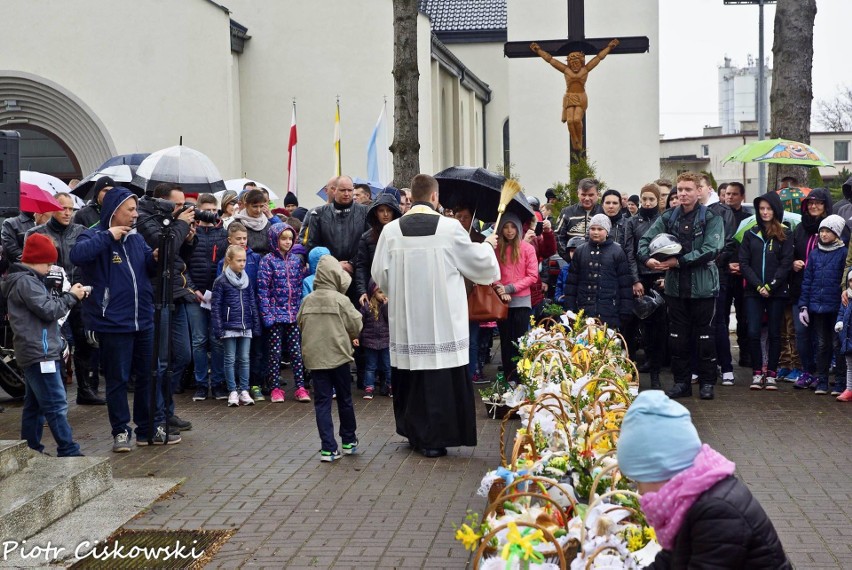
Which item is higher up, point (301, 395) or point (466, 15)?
point (466, 15)

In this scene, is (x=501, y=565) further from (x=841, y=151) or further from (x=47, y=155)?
(x=841, y=151)

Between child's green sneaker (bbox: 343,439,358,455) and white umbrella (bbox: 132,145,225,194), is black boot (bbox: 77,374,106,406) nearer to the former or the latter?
white umbrella (bbox: 132,145,225,194)

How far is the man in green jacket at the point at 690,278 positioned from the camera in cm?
1101

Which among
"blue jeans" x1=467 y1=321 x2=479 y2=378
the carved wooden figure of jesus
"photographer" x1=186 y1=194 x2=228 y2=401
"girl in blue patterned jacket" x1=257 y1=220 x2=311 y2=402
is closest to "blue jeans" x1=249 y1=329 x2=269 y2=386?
"girl in blue patterned jacket" x1=257 y1=220 x2=311 y2=402

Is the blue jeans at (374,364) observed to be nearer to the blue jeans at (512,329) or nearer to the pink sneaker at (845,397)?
the blue jeans at (512,329)

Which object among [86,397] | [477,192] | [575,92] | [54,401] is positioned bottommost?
[86,397]

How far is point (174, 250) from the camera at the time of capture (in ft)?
29.7

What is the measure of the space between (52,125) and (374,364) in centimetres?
1429

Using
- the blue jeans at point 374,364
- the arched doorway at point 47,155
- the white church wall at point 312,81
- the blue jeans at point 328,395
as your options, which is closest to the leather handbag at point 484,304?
the blue jeans at point 374,364

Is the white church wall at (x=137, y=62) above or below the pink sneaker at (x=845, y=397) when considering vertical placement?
above

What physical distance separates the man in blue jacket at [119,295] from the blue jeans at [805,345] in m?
6.60

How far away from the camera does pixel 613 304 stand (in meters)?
11.6

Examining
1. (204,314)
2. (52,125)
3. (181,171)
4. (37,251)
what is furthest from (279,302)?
(52,125)

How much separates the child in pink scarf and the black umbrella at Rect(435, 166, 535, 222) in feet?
23.5
